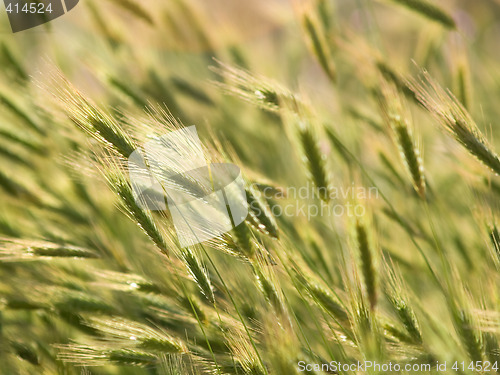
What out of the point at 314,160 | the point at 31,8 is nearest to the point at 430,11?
the point at 314,160

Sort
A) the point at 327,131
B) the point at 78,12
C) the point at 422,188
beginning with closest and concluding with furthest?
the point at 422,188
the point at 327,131
the point at 78,12

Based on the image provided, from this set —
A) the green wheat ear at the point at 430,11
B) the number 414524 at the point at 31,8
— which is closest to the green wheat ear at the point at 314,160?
the green wheat ear at the point at 430,11

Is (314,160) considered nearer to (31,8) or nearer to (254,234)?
(254,234)

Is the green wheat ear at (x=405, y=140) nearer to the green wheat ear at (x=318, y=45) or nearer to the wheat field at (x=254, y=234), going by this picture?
the wheat field at (x=254, y=234)

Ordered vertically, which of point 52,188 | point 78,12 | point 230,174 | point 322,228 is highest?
point 78,12

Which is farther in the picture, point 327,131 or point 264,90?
point 327,131

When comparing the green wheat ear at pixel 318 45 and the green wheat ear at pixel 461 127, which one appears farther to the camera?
the green wheat ear at pixel 318 45

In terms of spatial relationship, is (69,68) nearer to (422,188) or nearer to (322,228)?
(322,228)

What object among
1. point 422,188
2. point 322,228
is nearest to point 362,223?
point 422,188

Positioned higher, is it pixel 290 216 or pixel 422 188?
pixel 422 188
